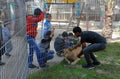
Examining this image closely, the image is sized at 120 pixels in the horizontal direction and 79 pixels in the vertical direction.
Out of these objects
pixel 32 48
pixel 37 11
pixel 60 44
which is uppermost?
pixel 37 11

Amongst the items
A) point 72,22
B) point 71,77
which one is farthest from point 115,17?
point 71,77

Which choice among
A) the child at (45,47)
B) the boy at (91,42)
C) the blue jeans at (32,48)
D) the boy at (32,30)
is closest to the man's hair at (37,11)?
the boy at (32,30)

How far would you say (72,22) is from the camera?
11344mm

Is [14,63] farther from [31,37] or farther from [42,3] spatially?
[42,3]

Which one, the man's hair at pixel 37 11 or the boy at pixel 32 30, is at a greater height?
the man's hair at pixel 37 11

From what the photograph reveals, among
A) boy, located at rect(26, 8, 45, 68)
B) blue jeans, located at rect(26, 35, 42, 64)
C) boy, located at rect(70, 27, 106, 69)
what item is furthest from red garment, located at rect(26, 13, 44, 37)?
boy, located at rect(70, 27, 106, 69)

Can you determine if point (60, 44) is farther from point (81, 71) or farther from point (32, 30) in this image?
point (32, 30)

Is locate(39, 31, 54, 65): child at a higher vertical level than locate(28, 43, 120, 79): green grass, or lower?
higher

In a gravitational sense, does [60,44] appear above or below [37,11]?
below

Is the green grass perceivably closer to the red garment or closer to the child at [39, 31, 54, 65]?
the child at [39, 31, 54, 65]

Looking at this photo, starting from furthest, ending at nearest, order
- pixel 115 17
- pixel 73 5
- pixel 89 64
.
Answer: pixel 115 17, pixel 73 5, pixel 89 64

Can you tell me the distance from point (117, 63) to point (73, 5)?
2.63 m

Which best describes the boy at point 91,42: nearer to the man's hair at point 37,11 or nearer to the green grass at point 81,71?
the green grass at point 81,71

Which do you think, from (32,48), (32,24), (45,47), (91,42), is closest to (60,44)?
(91,42)
